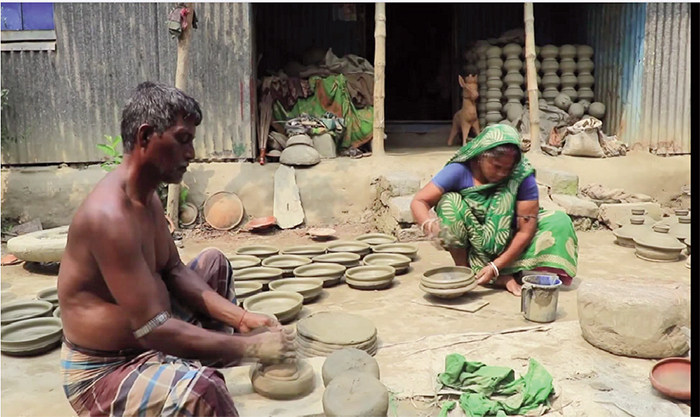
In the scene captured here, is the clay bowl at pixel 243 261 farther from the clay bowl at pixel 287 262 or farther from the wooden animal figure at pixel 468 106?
the wooden animal figure at pixel 468 106

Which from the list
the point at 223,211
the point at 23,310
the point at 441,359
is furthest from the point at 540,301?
the point at 223,211

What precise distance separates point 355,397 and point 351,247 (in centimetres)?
283

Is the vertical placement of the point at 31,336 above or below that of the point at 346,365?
below

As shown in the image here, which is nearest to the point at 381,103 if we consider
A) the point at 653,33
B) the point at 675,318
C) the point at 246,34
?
the point at 246,34

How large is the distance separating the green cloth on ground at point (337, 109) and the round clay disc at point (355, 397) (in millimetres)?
6155

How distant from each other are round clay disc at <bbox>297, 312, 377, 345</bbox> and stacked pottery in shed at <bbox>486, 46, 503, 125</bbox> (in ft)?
21.9

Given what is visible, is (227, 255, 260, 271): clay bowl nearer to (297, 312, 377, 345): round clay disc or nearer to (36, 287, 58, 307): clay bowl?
(36, 287, 58, 307): clay bowl

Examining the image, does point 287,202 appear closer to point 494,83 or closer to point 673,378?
point 494,83

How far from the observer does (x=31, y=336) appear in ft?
10.3

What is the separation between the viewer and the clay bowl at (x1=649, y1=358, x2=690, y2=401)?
2228 millimetres

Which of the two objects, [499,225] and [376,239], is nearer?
[499,225]

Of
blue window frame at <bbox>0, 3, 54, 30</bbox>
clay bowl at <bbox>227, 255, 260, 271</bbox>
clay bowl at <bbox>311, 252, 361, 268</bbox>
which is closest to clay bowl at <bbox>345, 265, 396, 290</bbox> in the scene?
clay bowl at <bbox>311, 252, 361, 268</bbox>

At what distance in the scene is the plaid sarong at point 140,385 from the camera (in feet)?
5.69

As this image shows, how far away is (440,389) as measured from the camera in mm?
2445
